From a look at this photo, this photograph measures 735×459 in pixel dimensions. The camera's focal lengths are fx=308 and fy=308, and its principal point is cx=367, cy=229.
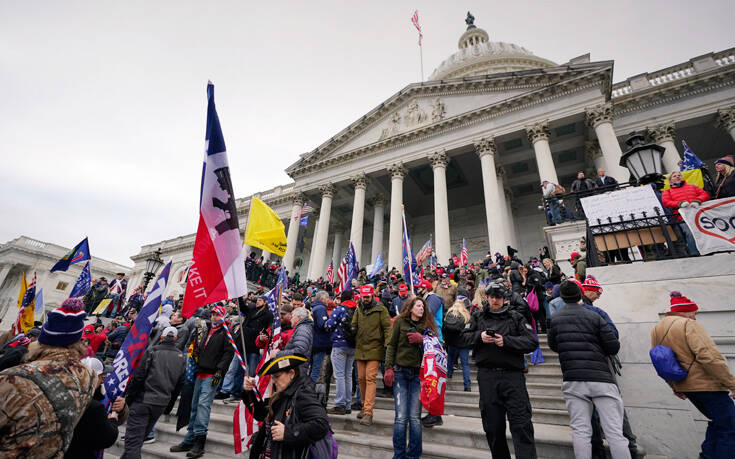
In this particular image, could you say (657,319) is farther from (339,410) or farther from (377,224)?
(377,224)

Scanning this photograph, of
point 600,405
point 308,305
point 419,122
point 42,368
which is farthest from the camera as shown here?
point 419,122

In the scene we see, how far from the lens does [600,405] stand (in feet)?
9.64

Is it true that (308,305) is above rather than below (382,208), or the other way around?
below

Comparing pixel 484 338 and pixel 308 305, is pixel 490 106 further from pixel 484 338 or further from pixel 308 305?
pixel 484 338

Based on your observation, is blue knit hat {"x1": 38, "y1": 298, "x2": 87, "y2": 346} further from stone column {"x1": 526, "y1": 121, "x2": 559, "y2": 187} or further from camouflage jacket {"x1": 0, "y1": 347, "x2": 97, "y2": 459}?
stone column {"x1": 526, "y1": 121, "x2": 559, "y2": 187}

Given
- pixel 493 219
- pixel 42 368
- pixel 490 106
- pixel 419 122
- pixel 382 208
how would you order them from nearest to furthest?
pixel 42 368 < pixel 493 219 < pixel 490 106 < pixel 419 122 < pixel 382 208

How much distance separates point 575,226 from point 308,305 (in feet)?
28.8

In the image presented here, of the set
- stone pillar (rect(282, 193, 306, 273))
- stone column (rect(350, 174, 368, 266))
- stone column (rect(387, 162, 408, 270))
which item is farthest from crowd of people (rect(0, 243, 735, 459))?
stone pillar (rect(282, 193, 306, 273))

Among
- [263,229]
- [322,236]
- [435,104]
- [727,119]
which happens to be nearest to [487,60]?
[435,104]

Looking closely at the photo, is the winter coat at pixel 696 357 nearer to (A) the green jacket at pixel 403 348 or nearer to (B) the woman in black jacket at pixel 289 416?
(A) the green jacket at pixel 403 348

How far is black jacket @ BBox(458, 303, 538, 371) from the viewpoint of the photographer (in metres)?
3.10

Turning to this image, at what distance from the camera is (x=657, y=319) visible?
404cm

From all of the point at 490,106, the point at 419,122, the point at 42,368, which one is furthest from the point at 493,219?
the point at 42,368

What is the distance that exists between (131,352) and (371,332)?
291 cm
